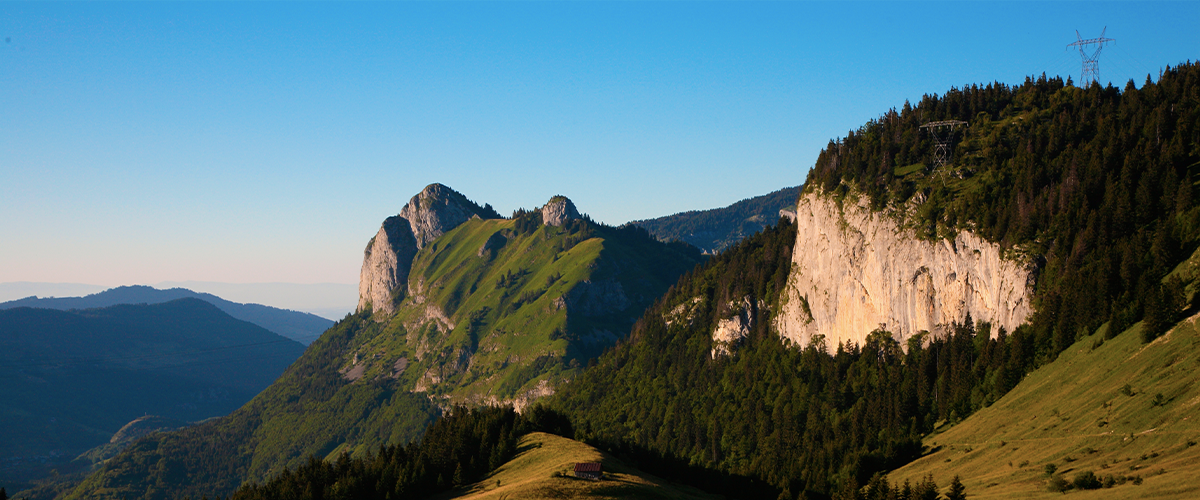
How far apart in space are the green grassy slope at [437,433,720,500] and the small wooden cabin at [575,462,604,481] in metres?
1.34

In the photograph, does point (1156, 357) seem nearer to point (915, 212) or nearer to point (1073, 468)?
point (1073, 468)

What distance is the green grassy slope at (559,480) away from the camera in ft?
349

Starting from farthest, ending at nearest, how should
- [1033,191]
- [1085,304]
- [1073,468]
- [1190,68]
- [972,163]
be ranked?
[972,163] < [1190,68] < [1033,191] < [1085,304] < [1073,468]

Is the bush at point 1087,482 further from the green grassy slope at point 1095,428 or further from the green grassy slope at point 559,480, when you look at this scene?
the green grassy slope at point 559,480

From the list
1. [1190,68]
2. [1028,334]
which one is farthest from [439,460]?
[1190,68]

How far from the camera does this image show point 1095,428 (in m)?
112

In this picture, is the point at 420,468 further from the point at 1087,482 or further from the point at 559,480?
the point at 1087,482

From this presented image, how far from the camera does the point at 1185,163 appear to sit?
158 m

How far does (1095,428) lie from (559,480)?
A: 249ft

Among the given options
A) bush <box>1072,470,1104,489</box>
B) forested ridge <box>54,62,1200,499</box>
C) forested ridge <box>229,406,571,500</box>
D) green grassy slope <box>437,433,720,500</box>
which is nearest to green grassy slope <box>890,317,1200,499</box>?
bush <box>1072,470,1104,489</box>

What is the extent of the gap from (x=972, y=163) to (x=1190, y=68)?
51397 mm

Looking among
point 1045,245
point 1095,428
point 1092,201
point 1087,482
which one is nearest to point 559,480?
point 1087,482

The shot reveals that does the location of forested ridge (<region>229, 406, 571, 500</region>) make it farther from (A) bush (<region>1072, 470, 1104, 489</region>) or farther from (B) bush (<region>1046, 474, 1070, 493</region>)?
(A) bush (<region>1072, 470, 1104, 489</region>)

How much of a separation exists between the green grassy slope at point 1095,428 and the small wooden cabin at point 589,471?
170ft
